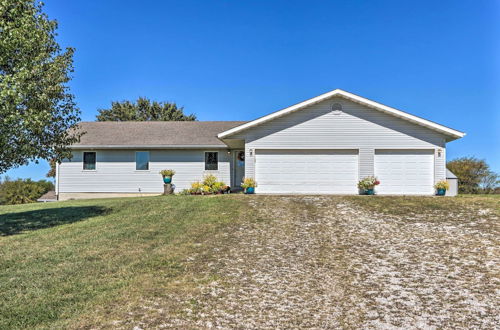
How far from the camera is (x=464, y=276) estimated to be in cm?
639

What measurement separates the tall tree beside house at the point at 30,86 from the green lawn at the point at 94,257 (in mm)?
2509

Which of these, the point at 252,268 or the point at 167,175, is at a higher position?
the point at 167,175

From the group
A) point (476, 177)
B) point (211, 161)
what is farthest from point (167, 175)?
point (476, 177)

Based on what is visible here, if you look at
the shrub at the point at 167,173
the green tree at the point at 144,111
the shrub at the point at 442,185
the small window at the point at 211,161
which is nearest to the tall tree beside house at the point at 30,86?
the shrub at the point at 167,173

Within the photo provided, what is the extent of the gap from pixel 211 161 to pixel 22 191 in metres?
14.8

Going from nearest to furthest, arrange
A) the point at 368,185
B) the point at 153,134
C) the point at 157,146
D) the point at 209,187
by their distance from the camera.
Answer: the point at 368,185
the point at 209,187
the point at 157,146
the point at 153,134

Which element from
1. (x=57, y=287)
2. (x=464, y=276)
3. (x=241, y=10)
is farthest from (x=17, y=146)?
(x=241, y=10)

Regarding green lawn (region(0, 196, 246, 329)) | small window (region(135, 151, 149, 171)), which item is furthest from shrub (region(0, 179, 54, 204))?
green lawn (region(0, 196, 246, 329))

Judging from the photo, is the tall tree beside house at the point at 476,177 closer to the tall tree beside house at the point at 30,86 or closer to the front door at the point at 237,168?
the front door at the point at 237,168

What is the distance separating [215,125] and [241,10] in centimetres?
773

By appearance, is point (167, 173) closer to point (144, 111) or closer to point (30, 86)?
point (30, 86)

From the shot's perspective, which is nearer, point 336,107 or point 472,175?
point 336,107

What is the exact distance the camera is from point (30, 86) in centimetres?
971

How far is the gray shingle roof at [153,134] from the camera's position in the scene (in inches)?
825
